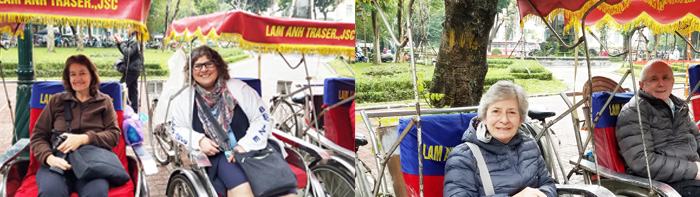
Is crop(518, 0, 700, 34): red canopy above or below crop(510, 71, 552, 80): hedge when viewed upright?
above

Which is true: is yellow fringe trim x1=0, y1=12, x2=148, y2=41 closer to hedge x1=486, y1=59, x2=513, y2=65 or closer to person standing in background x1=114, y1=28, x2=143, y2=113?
person standing in background x1=114, y1=28, x2=143, y2=113

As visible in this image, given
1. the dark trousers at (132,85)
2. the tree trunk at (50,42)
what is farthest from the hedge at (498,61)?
the tree trunk at (50,42)

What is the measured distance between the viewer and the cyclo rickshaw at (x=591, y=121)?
2.26 meters

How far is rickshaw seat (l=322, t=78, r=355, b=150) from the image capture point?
2892 millimetres

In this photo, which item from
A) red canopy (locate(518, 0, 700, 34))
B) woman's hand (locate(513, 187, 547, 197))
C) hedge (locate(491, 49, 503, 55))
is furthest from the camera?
red canopy (locate(518, 0, 700, 34))

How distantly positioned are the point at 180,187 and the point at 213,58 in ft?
2.10

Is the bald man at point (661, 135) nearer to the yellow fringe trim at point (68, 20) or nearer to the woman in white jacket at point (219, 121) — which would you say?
the woman in white jacket at point (219, 121)

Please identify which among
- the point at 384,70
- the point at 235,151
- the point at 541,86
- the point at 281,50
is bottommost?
the point at 235,151

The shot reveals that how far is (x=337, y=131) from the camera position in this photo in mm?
2934

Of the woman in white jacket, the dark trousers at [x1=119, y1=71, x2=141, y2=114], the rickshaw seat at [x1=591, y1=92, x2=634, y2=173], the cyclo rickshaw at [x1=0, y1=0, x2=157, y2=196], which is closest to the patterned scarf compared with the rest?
the woman in white jacket

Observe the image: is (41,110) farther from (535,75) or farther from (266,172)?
(535,75)

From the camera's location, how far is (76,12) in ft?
8.68

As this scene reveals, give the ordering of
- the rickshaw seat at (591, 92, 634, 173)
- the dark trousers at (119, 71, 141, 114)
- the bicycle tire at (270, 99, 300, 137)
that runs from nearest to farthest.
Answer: the rickshaw seat at (591, 92, 634, 173) < the bicycle tire at (270, 99, 300, 137) < the dark trousers at (119, 71, 141, 114)

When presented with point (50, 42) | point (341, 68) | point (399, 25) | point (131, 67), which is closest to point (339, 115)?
point (341, 68)
